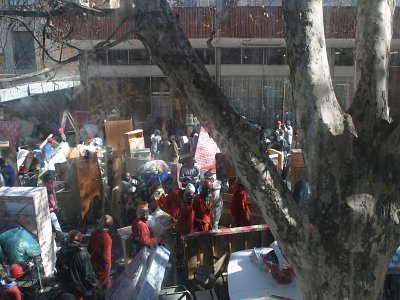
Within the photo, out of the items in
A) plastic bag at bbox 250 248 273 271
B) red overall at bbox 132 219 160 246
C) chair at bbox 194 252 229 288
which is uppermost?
red overall at bbox 132 219 160 246

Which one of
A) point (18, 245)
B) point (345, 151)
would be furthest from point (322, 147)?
point (18, 245)

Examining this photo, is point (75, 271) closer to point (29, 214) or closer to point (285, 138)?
point (29, 214)

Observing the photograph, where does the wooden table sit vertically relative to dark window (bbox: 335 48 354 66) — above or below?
below

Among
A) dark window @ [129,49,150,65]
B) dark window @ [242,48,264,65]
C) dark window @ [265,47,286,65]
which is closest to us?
dark window @ [265,47,286,65]

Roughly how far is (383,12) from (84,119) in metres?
14.8

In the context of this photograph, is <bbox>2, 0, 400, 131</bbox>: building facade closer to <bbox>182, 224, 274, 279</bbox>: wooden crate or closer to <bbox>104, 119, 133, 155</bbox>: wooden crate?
<bbox>104, 119, 133, 155</bbox>: wooden crate

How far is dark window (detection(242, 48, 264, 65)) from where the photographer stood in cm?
1750

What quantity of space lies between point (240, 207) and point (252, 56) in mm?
11521

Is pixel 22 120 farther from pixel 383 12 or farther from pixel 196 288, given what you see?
pixel 383 12

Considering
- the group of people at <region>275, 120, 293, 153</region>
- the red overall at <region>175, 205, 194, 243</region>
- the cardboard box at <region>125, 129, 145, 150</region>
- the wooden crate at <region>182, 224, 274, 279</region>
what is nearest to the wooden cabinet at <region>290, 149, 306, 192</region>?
the wooden crate at <region>182, 224, 274, 279</region>

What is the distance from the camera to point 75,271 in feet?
17.1

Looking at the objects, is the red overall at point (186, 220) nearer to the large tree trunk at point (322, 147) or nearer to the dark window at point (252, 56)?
the large tree trunk at point (322, 147)

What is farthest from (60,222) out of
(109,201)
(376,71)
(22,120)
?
(22,120)

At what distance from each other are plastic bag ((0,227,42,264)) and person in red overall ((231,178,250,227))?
3.14m
